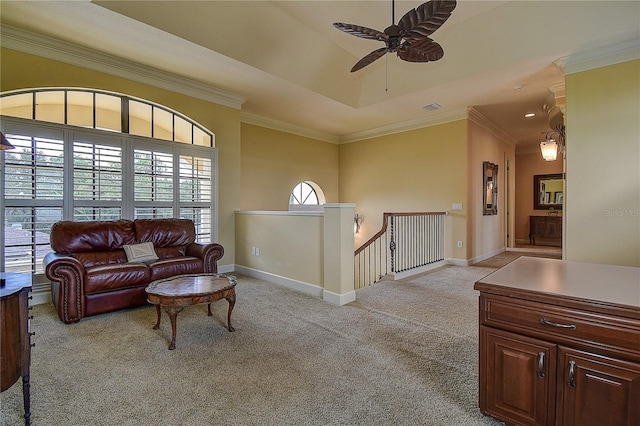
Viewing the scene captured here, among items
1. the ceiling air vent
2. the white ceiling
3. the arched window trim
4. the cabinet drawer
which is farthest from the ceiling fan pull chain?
the cabinet drawer

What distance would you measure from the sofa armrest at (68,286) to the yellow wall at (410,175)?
5.77 metres

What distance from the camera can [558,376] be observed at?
134 centimetres

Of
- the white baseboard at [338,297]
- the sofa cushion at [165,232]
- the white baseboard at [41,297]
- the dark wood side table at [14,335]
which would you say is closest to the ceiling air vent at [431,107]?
the white baseboard at [338,297]

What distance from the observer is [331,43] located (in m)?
4.51

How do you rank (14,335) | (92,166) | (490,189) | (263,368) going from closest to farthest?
(14,335)
(263,368)
(92,166)
(490,189)

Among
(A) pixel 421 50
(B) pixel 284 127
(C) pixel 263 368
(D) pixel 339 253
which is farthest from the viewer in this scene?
(B) pixel 284 127

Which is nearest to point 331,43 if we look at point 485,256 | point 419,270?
point 419,270

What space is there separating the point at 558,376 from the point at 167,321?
318 centimetres

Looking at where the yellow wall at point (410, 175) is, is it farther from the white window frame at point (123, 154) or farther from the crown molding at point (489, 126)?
the white window frame at point (123, 154)

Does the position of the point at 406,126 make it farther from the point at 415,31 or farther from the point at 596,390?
the point at 596,390

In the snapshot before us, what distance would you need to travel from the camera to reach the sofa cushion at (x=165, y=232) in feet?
13.0

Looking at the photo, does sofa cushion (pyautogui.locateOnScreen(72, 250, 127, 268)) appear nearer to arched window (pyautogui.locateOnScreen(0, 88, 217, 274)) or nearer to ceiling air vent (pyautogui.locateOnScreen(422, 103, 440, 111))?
arched window (pyautogui.locateOnScreen(0, 88, 217, 274))

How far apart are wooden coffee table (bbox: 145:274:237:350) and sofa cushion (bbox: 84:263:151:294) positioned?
0.68m

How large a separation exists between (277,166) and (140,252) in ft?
12.0
